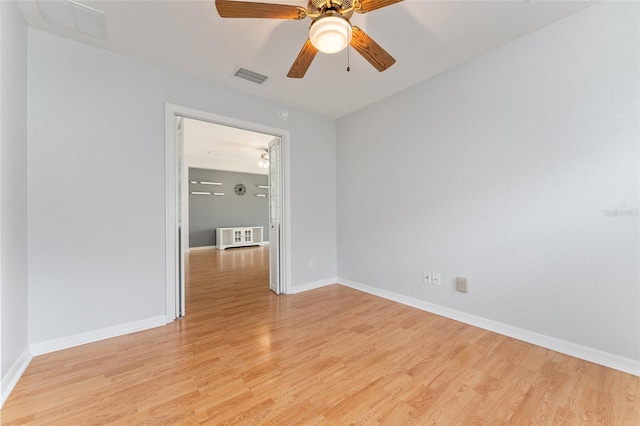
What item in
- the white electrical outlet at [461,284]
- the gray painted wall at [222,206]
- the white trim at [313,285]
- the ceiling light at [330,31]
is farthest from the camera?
the gray painted wall at [222,206]

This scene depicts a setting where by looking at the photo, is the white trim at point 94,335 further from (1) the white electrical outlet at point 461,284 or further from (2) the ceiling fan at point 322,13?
(1) the white electrical outlet at point 461,284

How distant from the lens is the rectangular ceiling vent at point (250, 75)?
256cm

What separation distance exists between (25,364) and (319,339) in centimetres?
205

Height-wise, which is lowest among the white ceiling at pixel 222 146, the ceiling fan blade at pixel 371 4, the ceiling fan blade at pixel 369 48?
the ceiling fan blade at pixel 369 48

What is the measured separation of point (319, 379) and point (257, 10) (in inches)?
86.8

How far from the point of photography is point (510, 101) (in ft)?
7.18

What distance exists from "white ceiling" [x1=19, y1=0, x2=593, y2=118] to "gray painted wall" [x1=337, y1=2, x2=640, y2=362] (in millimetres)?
255

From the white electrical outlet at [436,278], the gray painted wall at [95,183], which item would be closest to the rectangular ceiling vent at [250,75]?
the gray painted wall at [95,183]

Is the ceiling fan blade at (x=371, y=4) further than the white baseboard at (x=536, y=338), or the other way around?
the white baseboard at (x=536, y=338)

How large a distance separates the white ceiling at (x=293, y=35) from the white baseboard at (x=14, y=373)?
2.38 metres

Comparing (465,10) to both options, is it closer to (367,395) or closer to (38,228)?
(367,395)

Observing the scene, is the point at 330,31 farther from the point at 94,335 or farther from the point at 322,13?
the point at 94,335

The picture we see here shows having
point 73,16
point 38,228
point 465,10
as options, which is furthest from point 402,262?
point 73,16

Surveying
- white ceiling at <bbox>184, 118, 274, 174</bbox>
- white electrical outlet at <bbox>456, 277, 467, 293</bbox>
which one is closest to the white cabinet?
white ceiling at <bbox>184, 118, 274, 174</bbox>
